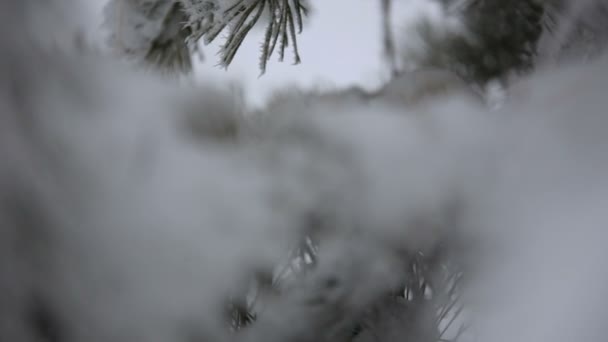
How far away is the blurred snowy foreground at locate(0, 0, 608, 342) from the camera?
0.67 meters

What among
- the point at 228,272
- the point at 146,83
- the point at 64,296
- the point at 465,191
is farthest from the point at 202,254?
the point at 465,191

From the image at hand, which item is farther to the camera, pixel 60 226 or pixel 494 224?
pixel 494 224

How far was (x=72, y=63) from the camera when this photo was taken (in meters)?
0.82

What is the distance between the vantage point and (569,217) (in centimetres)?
70

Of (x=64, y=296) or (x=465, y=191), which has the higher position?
(x=465, y=191)

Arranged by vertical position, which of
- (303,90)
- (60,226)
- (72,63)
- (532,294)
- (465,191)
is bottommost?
(532,294)

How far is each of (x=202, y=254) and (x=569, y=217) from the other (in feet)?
2.37

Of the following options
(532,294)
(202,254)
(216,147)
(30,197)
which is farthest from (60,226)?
(532,294)

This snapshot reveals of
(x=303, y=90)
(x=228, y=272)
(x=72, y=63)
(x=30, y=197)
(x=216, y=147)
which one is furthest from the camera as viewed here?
(x=303, y=90)

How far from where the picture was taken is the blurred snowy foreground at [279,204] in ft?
2.20

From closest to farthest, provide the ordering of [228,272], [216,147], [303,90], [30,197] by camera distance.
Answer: [30,197]
[228,272]
[216,147]
[303,90]

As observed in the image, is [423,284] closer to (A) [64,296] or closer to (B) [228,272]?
(B) [228,272]

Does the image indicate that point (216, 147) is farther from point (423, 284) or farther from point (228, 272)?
point (423, 284)

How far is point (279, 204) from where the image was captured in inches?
44.0
